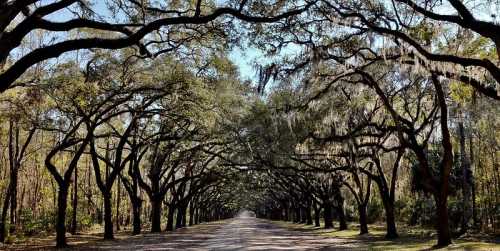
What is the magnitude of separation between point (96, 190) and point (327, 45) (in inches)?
1745

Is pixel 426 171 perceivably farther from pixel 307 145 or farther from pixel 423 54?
pixel 307 145

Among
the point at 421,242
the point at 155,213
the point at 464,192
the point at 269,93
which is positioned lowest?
the point at 421,242

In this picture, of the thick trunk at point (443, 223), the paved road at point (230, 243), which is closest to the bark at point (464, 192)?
the paved road at point (230, 243)

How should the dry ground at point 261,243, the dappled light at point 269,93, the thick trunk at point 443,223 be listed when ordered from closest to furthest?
the dappled light at point 269,93 < the thick trunk at point 443,223 < the dry ground at point 261,243

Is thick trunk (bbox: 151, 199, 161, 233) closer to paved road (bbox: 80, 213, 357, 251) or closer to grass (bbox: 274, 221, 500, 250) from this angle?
paved road (bbox: 80, 213, 357, 251)

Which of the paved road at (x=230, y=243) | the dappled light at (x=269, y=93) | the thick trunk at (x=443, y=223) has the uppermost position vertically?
the dappled light at (x=269, y=93)

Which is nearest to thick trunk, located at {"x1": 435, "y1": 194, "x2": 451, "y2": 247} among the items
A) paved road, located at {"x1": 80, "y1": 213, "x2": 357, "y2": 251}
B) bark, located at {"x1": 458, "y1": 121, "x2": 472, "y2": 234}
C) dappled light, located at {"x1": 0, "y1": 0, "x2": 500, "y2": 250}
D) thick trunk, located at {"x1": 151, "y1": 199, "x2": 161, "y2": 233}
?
dappled light, located at {"x1": 0, "y1": 0, "x2": 500, "y2": 250}

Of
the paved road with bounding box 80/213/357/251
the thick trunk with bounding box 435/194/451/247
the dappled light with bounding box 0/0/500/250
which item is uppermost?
the dappled light with bounding box 0/0/500/250

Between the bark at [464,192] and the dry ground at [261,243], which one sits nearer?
the dry ground at [261,243]

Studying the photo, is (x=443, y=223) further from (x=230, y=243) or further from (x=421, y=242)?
(x=230, y=243)

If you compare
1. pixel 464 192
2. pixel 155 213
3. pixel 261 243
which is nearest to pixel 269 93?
pixel 261 243

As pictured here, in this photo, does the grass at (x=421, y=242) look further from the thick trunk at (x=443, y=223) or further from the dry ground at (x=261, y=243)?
the thick trunk at (x=443, y=223)

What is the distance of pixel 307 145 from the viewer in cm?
2777

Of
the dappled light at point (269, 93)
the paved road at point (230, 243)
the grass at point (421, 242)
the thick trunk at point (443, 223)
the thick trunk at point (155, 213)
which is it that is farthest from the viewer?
the thick trunk at point (155, 213)
